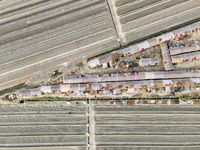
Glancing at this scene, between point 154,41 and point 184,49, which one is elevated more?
point 154,41

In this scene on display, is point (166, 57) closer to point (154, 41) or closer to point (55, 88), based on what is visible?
point (154, 41)

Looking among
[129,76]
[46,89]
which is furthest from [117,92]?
[46,89]

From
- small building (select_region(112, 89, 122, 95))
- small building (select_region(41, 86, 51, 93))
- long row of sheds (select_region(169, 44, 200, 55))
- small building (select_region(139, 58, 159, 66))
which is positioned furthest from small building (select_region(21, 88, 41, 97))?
long row of sheds (select_region(169, 44, 200, 55))

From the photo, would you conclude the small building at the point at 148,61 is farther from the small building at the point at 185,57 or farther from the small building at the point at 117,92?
the small building at the point at 117,92

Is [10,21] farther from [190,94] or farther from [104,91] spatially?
[190,94]

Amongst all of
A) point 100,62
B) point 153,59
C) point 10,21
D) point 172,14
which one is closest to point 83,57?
point 100,62

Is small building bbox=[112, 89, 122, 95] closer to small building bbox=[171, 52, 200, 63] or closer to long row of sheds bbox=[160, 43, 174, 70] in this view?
long row of sheds bbox=[160, 43, 174, 70]
